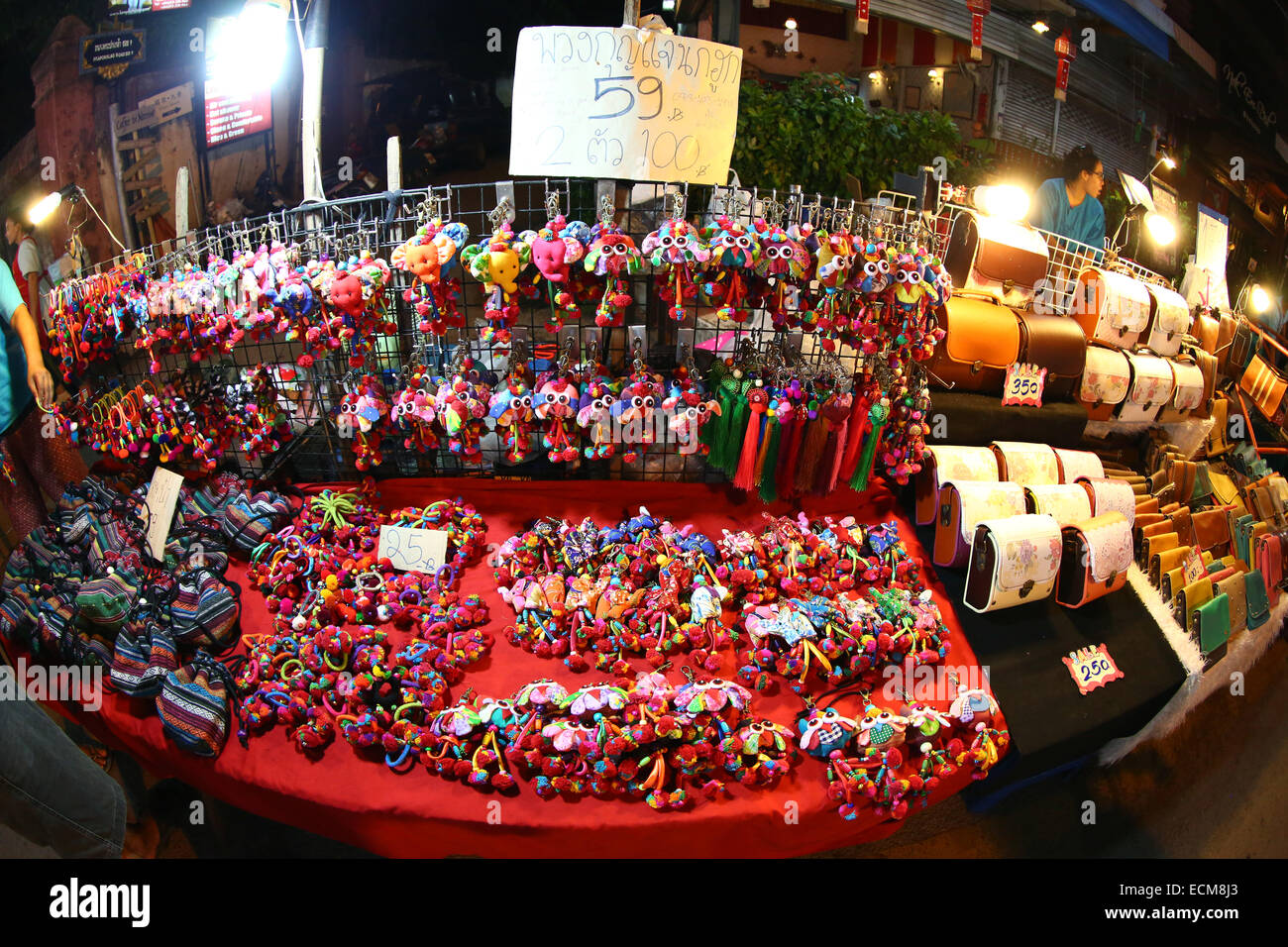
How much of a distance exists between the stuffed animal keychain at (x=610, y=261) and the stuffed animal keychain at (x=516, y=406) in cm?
33

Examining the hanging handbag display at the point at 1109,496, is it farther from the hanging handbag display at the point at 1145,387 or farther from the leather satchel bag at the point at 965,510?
the hanging handbag display at the point at 1145,387

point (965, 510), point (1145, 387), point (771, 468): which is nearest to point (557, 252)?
point (771, 468)

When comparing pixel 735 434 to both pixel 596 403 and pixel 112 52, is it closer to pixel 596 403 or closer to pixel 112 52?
pixel 596 403

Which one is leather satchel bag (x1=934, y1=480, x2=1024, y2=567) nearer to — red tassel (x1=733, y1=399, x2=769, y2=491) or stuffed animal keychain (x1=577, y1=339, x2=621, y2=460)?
red tassel (x1=733, y1=399, x2=769, y2=491)

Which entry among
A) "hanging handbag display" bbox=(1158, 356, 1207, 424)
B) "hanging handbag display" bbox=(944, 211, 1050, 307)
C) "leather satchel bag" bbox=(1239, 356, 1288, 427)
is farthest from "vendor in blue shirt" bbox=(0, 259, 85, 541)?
"leather satchel bag" bbox=(1239, 356, 1288, 427)

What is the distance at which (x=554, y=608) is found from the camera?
77.9 inches

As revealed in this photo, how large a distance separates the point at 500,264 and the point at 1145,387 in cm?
288

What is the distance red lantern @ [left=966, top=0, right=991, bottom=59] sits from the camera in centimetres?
323

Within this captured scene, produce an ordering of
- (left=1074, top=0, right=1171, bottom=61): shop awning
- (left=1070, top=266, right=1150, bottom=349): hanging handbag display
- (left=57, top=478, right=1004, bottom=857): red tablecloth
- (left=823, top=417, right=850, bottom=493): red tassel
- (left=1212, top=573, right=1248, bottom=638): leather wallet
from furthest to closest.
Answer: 1. (left=1074, top=0, right=1171, bottom=61): shop awning
2. (left=1070, top=266, right=1150, bottom=349): hanging handbag display
3. (left=1212, top=573, right=1248, bottom=638): leather wallet
4. (left=823, top=417, right=850, bottom=493): red tassel
5. (left=57, top=478, right=1004, bottom=857): red tablecloth

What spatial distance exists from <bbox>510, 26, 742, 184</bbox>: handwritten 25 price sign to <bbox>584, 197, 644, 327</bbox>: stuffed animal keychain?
0.14 meters
